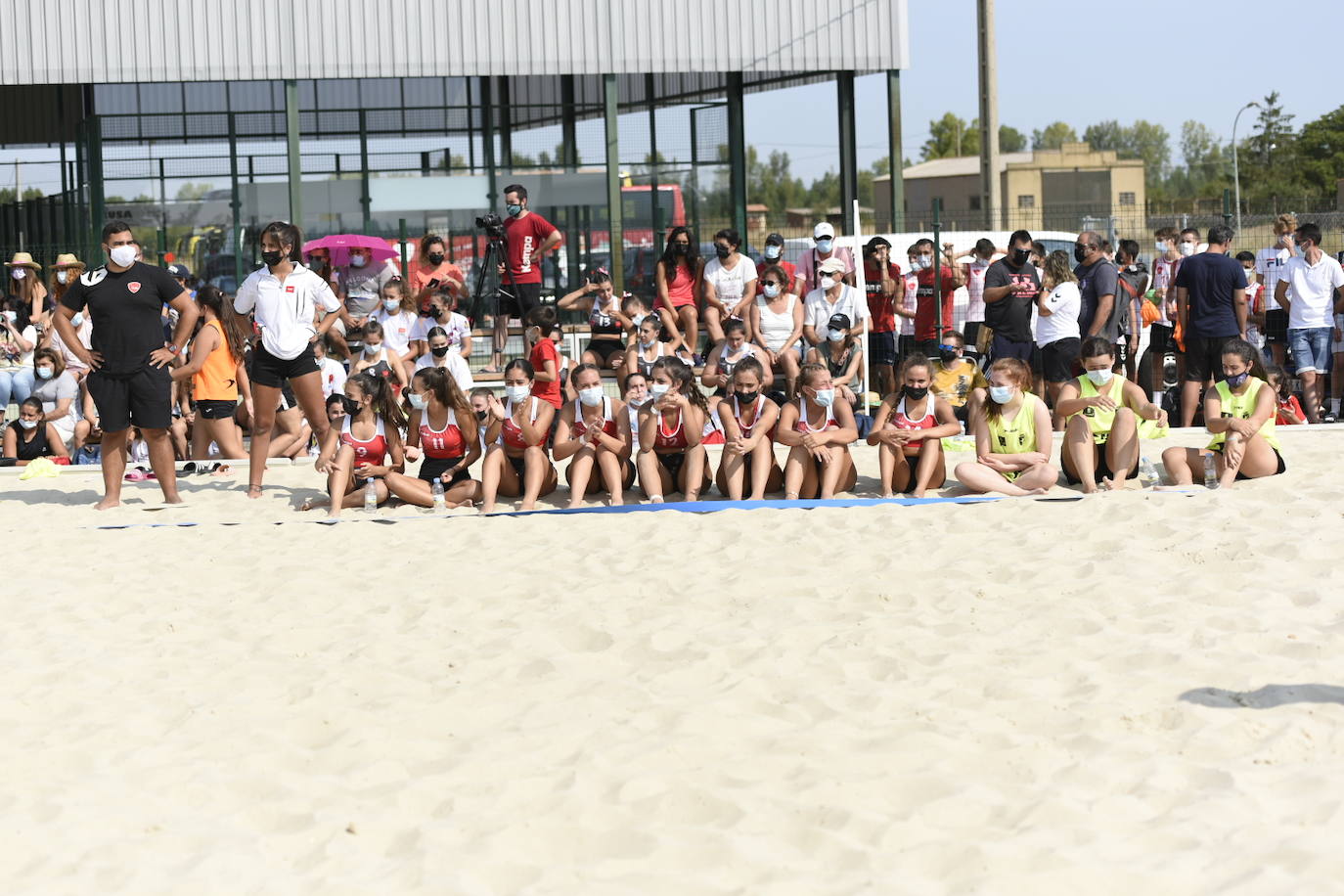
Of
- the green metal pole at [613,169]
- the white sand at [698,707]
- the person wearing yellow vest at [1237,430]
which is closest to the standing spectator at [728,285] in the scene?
the person wearing yellow vest at [1237,430]

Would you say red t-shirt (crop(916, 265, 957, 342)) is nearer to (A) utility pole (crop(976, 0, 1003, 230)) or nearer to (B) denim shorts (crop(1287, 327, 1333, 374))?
(B) denim shorts (crop(1287, 327, 1333, 374))

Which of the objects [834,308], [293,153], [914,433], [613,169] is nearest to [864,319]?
[834,308]

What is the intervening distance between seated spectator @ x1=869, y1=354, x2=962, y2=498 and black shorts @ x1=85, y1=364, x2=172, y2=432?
4427 millimetres

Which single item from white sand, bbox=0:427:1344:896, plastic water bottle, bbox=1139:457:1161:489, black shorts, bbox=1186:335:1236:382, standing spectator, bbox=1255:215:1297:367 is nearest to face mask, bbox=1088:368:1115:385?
plastic water bottle, bbox=1139:457:1161:489

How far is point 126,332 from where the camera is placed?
972 cm

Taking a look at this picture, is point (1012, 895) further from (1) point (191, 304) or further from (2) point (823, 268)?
(2) point (823, 268)

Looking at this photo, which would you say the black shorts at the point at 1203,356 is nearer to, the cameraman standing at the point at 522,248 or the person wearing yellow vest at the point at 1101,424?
the person wearing yellow vest at the point at 1101,424

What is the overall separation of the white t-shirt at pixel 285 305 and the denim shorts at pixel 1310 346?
25.6 feet

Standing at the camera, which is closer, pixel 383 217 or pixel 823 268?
pixel 823 268

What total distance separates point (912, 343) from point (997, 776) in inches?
367

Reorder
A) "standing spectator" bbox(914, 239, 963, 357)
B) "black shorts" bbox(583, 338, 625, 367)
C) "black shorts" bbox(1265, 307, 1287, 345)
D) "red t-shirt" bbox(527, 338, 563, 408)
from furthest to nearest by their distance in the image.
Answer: "black shorts" bbox(1265, 307, 1287, 345)
"standing spectator" bbox(914, 239, 963, 357)
"black shorts" bbox(583, 338, 625, 367)
"red t-shirt" bbox(527, 338, 563, 408)

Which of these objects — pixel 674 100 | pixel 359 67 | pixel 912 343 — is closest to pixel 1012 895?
pixel 912 343

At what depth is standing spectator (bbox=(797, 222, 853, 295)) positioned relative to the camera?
12.4 meters

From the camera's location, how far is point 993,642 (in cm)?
604
